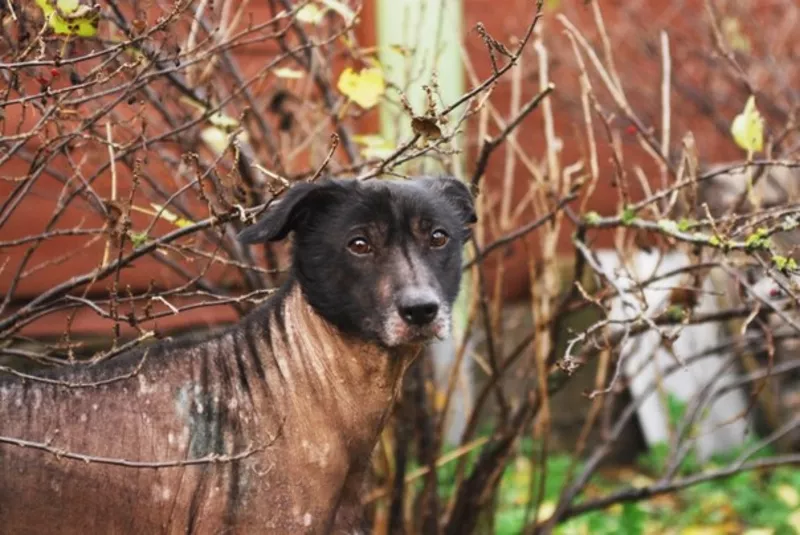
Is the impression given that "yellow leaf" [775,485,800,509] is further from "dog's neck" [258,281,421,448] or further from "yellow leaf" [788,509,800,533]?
"dog's neck" [258,281,421,448]

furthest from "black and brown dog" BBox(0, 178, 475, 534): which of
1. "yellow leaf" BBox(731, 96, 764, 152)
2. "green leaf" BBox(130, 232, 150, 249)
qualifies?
"yellow leaf" BBox(731, 96, 764, 152)

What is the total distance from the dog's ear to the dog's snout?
0.35m

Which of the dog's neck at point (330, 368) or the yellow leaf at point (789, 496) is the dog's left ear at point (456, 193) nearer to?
the dog's neck at point (330, 368)

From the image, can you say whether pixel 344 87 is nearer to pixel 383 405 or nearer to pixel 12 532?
pixel 383 405

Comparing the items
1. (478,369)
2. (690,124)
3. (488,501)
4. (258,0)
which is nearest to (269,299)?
(488,501)

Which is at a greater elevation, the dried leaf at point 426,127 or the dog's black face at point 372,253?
the dried leaf at point 426,127

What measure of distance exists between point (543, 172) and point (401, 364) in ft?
6.58

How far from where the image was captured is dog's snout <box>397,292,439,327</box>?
10.3 ft

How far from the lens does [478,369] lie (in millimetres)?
8000

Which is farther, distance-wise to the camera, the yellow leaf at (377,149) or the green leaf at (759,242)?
the yellow leaf at (377,149)

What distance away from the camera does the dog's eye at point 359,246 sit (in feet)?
10.7

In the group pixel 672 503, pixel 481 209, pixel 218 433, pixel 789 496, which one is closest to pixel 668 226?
pixel 481 209

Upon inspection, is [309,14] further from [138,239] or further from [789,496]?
[789,496]

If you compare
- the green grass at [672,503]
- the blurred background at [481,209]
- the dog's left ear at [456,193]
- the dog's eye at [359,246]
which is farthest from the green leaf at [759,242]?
the green grass at [672,503]
